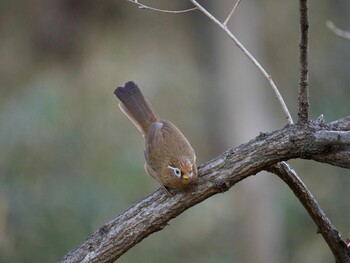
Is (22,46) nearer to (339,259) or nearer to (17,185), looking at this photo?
(17,185)

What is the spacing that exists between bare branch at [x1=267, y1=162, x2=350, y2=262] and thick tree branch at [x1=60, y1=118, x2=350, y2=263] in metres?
0.26

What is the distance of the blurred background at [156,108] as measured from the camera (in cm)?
870

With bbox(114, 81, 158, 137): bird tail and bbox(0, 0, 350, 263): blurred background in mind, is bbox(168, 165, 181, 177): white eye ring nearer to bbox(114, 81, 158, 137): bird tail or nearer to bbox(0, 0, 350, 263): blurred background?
bbox(114, 81, 158, 137): bird tail

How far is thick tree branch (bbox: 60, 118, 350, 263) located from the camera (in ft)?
11.1

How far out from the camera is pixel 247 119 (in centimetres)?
1193

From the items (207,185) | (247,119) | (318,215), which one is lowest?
(318,215)

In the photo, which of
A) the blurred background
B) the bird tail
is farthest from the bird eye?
the blurred background

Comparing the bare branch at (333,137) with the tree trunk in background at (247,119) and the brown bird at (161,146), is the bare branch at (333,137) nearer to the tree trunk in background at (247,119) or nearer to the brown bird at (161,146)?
the brown bird at (161,146)

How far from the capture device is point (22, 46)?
14617mm

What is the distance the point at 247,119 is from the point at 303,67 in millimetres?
8582

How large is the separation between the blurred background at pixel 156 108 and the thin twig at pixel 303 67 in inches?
204

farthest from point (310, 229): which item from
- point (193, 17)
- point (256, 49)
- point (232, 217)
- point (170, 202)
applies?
point (170, 202)

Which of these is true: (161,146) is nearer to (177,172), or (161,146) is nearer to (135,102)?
(177,172)

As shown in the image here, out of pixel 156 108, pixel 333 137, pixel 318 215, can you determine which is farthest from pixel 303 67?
pixel 156 108
